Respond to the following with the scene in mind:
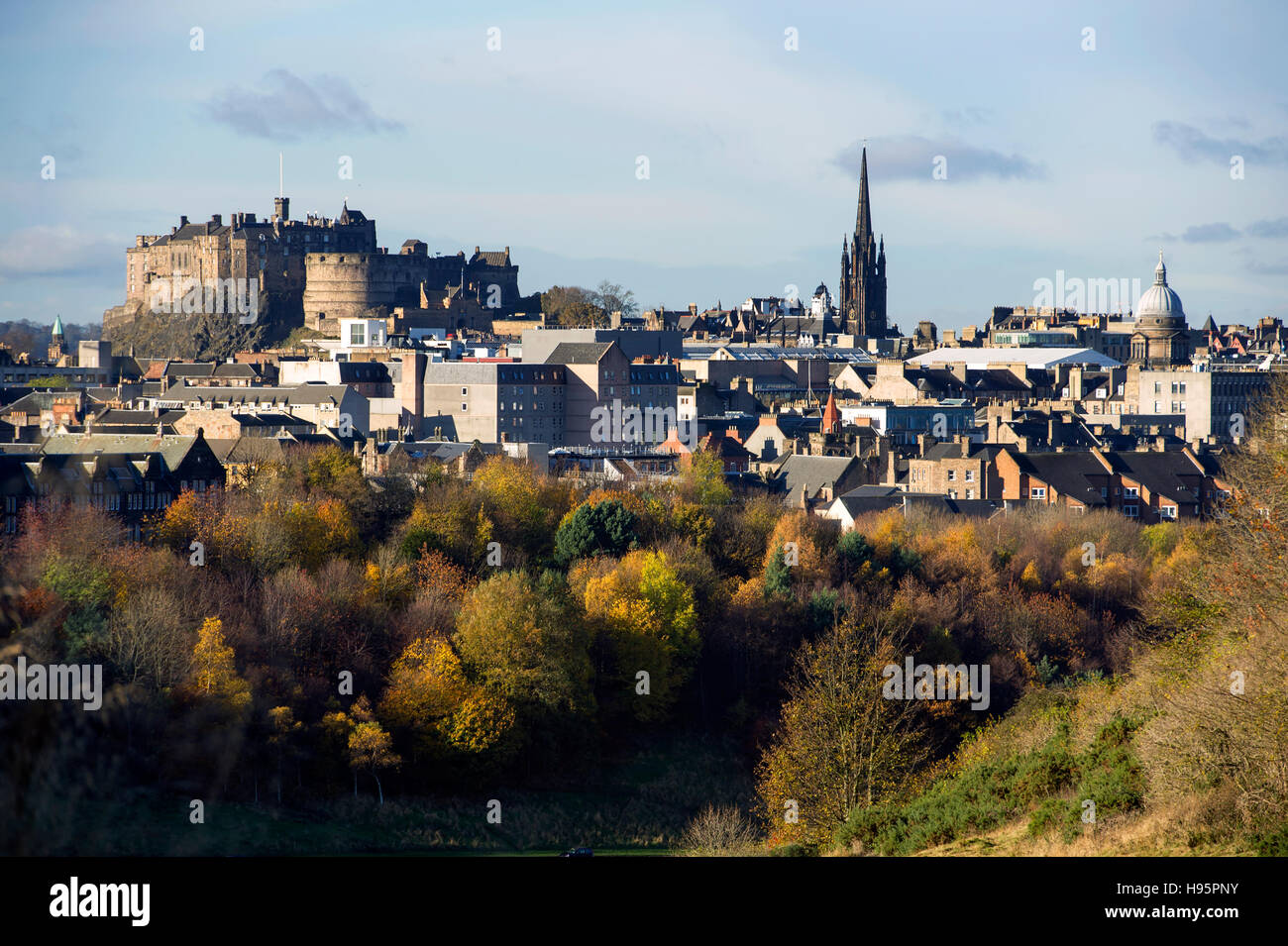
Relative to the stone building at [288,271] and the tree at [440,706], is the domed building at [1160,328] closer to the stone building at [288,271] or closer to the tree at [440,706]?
the stone building at [288,271]

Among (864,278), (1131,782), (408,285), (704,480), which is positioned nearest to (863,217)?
(864,278)

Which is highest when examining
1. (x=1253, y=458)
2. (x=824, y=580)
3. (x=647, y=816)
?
(x=1253, y=458)

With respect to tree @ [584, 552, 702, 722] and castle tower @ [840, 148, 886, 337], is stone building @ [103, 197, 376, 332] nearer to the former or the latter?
castle tower @ [840, 148, 886, 337]

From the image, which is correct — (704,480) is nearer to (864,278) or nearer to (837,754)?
(837,754)

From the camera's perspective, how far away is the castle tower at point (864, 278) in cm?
13300

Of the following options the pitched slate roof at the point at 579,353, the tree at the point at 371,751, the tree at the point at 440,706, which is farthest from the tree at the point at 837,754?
the pitched slate roof at the point at 579,353

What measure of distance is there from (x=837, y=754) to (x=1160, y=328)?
98284 millimetres

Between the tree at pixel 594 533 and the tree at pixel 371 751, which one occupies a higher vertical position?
the tree at pixel 594 533

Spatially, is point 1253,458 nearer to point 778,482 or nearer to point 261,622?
point 261,622

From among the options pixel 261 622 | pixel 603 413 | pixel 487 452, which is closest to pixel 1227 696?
pixel 261 622

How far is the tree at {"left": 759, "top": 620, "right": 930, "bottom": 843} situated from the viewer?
2423cm

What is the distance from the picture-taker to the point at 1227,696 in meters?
15.7

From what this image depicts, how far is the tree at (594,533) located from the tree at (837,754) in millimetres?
14773
